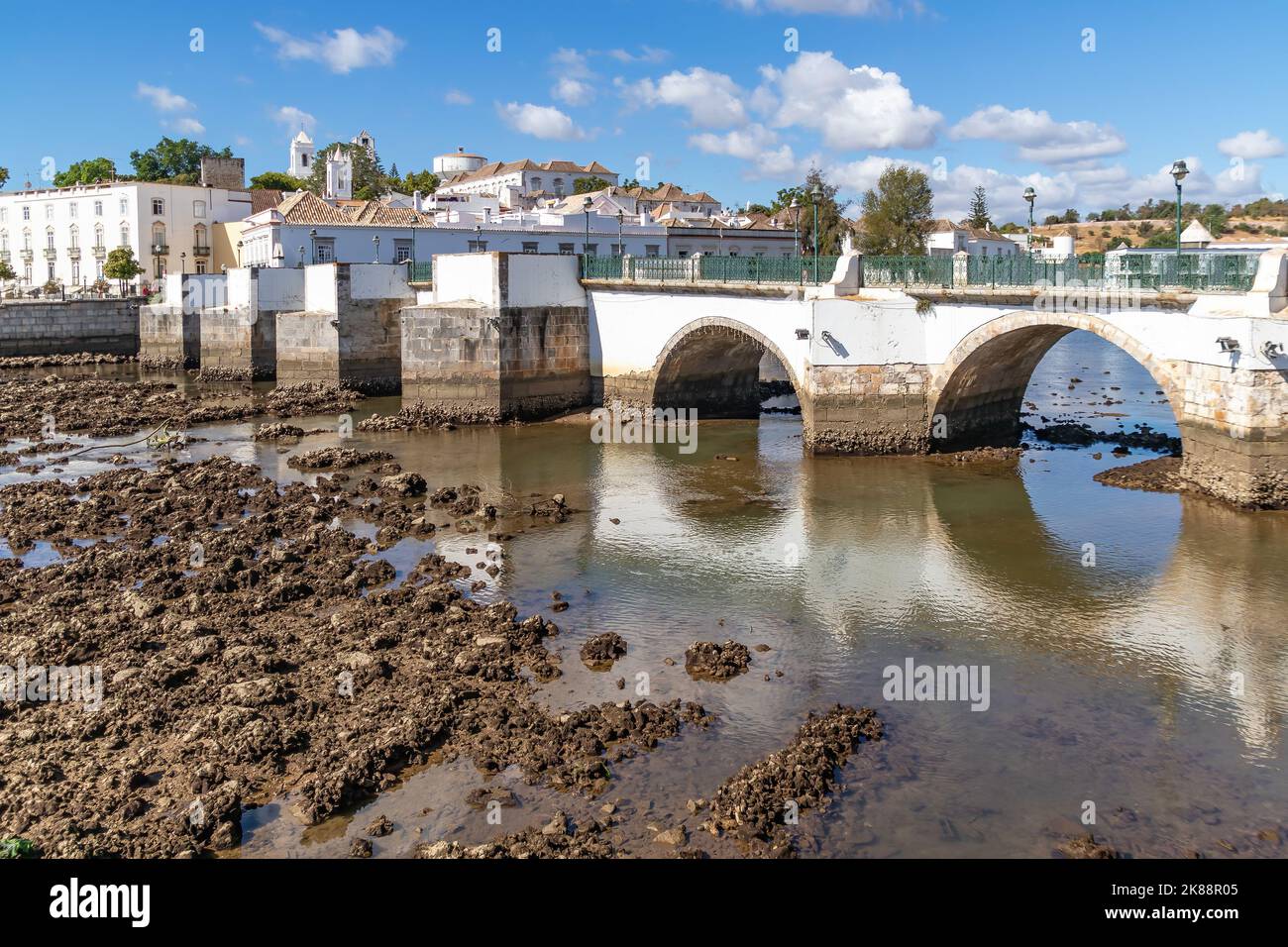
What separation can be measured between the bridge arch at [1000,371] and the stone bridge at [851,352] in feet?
0.15

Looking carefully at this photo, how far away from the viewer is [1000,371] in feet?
86.0

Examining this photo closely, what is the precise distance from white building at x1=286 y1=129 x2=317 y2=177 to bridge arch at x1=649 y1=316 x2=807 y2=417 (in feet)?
243

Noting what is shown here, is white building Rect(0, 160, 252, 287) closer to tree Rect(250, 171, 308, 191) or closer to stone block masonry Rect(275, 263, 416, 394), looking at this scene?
tree Rect(250, 171, 308, 191)

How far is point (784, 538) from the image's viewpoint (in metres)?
19.1

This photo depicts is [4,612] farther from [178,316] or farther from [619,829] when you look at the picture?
[178,316]

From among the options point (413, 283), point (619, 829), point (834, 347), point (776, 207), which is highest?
point (776, 207)

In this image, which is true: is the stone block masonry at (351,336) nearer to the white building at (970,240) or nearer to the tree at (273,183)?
the white building at (970,240)

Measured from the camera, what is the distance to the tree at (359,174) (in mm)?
83250

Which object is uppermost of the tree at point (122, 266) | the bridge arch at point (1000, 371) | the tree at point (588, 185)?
the tree at point (588, 185)

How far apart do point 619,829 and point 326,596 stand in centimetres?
746

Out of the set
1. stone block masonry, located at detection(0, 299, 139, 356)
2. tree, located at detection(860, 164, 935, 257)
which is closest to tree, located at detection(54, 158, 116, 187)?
stone block masonry, located at detection(0, 299, 139, 356)

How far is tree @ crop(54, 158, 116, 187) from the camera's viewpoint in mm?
84312

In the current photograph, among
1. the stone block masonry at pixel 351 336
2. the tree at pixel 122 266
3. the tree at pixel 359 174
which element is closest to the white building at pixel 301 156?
the tree at pixel 359 174

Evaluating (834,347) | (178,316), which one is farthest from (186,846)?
(178,316)
